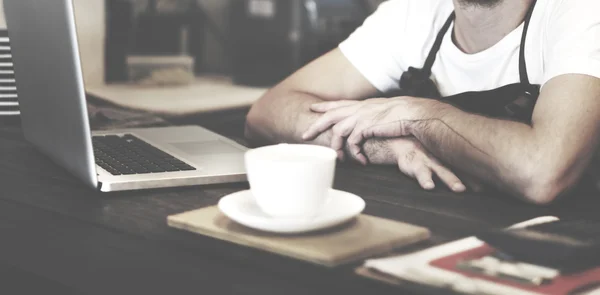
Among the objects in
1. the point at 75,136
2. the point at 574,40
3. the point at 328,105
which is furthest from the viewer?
the point at 328,105

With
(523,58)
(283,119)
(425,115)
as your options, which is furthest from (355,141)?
(523,58)

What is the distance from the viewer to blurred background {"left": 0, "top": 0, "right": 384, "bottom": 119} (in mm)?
2539

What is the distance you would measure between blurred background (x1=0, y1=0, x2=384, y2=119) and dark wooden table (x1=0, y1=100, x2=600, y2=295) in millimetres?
1405

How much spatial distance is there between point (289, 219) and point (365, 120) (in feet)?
2.14

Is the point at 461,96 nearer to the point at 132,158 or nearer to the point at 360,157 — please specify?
the point at 360,157

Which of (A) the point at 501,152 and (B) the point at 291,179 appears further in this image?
(A) the point at 501,152

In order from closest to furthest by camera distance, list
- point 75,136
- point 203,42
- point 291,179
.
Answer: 1. point 291,179
2. point 75,136
3. point 203,42

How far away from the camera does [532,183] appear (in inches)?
39.4

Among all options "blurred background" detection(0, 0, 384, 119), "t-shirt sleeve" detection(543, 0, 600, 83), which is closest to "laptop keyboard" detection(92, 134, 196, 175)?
"t-shirt sleeve" detection(543, 0, 600, 83)

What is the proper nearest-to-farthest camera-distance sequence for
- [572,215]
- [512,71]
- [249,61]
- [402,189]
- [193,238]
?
[193,238] → [572,215] → [402,189] → [512,71] → [249,61]

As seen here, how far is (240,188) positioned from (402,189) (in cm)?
24

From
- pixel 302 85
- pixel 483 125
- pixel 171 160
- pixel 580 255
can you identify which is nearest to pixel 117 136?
pixel 171 160

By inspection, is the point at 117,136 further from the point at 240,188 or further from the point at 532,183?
the point at 532,183

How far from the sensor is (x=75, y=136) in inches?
36.1
